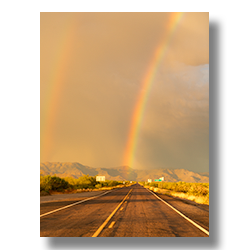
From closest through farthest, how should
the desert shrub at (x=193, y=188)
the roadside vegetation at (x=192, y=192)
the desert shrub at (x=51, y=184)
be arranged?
the roadside vegetation at (x=192, y=192) → the desert shrub at (x=193, y=188) → the desert shrub at (x=51, y=184)

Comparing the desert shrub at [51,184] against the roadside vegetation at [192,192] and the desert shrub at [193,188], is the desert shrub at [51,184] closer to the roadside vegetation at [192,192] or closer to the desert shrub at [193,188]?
the roadside vegetation at [192,192]

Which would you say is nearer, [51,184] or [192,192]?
[192,192]

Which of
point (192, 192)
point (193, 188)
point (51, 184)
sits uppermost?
point (193, 188)

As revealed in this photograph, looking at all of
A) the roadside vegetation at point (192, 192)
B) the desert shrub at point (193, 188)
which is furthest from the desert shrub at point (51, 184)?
the desert shrub at point (193, 188)

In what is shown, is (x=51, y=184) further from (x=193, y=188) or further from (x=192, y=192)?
(x=193, y=188)

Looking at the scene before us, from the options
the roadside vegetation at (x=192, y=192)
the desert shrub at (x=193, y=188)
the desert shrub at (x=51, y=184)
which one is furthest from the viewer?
the desert shrub at (x=51, y=184)

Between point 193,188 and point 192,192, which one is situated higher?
point 193,188

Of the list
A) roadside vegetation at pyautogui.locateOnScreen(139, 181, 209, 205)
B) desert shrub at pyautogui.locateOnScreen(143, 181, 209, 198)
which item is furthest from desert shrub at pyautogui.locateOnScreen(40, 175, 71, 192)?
desert shrub at pyautogui.locateOnScreen(143, 181, 209, 198)

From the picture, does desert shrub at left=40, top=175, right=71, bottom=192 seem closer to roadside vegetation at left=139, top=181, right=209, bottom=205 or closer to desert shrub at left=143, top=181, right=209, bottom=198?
roadside vegetation at left=139, top=181, right=209, bottom=205

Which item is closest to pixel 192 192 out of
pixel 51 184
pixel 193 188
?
pixel 193 188

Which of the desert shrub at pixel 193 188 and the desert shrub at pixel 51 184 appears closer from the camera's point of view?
the desert shrub at pixel 193 188
